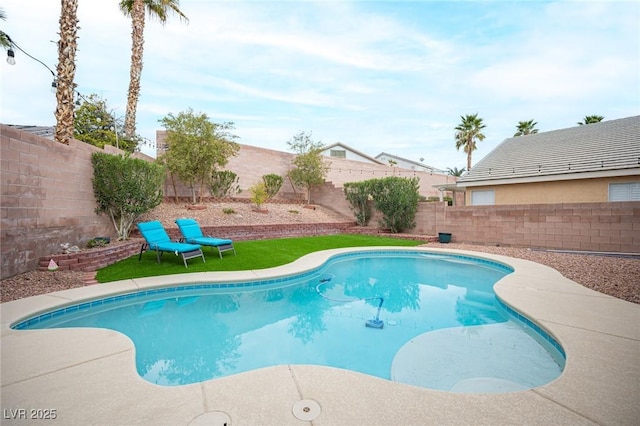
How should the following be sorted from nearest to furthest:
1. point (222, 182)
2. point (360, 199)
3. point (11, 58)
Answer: point (11, 58)
point (222, 182)
point (360, 199)

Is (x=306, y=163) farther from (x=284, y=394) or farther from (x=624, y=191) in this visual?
(x=284, y=394)

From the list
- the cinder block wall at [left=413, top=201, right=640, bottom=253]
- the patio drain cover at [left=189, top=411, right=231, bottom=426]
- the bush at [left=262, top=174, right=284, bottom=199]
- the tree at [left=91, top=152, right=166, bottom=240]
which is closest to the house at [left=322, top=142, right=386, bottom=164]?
the bush at [left=262, top=174, right=284, bottom=199]

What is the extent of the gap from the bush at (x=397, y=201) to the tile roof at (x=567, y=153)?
3.17 m

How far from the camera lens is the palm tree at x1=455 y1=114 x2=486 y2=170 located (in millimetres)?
28547

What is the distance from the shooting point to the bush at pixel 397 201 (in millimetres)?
14984

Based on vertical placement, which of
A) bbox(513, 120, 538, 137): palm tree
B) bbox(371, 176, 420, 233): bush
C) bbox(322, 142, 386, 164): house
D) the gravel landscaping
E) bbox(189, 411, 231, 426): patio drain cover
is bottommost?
bbox(189, 411, 231, 426): patio drain cover

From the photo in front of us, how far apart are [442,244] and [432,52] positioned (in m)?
7.91

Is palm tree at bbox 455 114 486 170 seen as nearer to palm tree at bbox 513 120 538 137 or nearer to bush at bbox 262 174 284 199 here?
palm tree at bbox 513 120 538 137

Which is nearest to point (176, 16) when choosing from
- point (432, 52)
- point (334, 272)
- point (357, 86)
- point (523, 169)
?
point (357, 86)

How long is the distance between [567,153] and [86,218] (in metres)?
19.3

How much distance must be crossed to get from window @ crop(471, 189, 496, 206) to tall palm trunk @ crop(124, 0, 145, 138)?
56.8ft

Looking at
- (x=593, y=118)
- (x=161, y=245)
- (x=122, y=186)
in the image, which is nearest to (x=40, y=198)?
(x=122, y=186)

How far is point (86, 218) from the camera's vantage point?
25.8 feet

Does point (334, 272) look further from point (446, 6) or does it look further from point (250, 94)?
point (250, 94)
